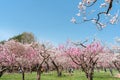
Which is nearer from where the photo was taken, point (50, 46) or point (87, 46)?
point (87, 46)

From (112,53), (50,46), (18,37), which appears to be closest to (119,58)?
(112,53)

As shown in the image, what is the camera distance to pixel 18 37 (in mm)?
113000

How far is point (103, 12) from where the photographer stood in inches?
314

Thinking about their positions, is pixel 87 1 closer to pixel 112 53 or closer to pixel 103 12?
pixel 103 12

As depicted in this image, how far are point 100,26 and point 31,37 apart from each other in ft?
341

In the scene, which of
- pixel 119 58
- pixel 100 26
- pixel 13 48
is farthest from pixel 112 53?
pixel 100 26

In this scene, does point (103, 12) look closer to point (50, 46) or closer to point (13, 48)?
point (50, 46)

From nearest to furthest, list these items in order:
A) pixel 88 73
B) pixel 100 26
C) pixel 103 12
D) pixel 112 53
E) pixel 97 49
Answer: pixel 103 12 < pixel 100 26 < pixel 88 73 < pixel 97 49 < pixel 112 53

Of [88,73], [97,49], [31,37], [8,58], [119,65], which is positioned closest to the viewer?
[88,73]

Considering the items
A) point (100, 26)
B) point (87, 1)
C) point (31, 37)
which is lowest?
point (100, 26)

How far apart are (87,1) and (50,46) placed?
40813 millimetres

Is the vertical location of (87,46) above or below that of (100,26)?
above

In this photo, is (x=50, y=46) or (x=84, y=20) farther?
(x=50, y=46)

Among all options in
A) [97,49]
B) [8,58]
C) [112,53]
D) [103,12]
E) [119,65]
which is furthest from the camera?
[119,65]
